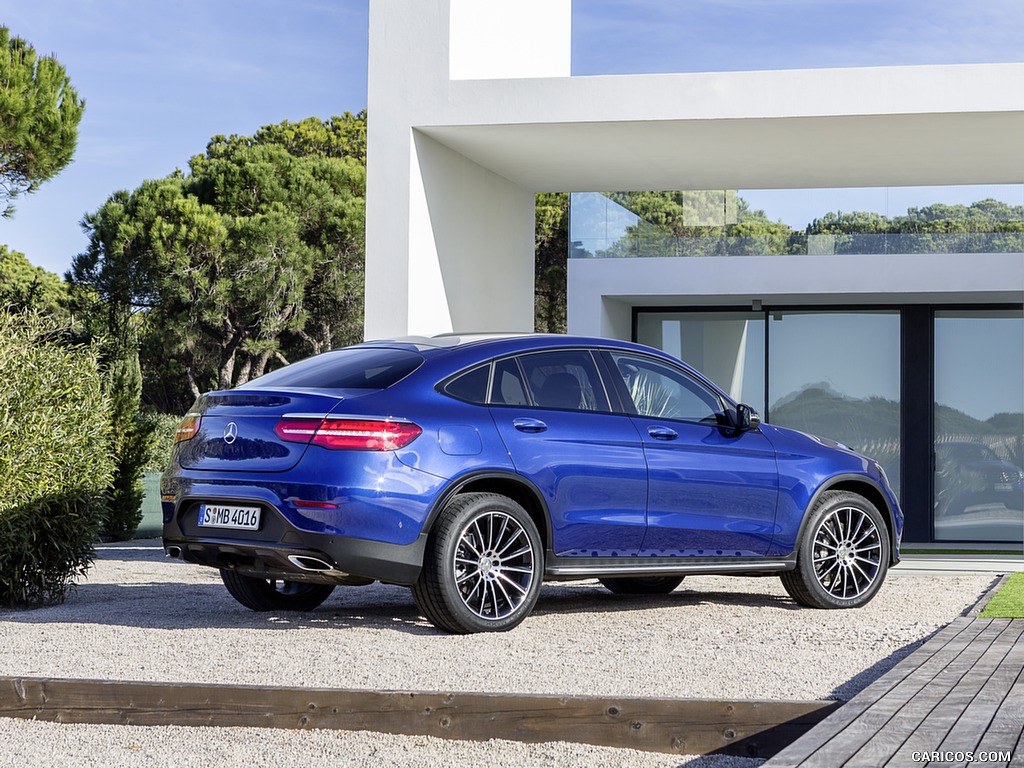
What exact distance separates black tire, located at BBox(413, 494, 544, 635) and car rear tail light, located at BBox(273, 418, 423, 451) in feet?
1.57

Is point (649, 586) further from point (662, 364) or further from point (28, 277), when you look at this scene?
point (28, 277)

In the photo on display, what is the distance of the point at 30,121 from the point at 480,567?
48.1ft

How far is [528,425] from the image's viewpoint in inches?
265

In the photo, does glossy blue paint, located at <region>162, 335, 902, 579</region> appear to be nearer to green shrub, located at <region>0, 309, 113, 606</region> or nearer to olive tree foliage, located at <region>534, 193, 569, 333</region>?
green shrub, located at <region>0, 309, 113, 606</region>

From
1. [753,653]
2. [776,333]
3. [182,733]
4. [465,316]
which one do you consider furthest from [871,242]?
[182,733]

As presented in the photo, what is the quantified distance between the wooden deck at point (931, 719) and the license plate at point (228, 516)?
3.04 m

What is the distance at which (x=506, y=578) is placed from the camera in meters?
6.59

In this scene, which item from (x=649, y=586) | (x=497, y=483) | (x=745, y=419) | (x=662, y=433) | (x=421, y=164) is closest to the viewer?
(x=497, y=483)

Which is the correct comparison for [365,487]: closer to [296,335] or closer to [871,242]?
[871,242]

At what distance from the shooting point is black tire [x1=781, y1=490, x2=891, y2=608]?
25.8 feet

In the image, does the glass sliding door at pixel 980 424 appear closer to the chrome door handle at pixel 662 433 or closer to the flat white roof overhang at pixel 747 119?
the flat white roof overhang at pixel 747 119

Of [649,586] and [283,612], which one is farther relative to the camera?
[649,586]

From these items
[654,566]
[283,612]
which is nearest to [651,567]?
[654,566]

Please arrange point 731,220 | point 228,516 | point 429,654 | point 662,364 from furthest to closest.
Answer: point 731,220 → point 662,364 → point 228,516 → point 429,654
